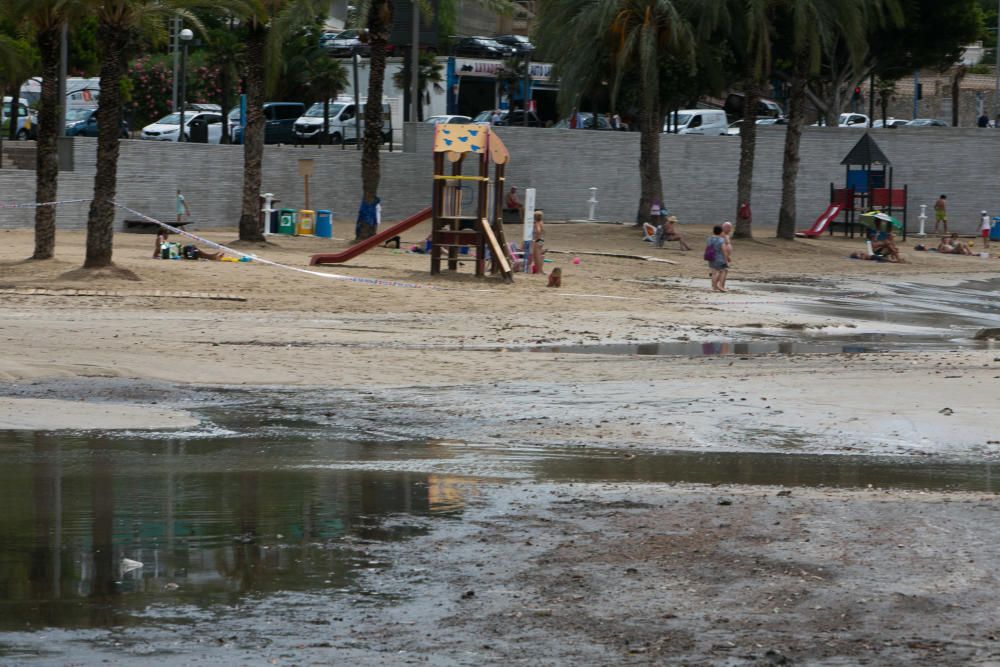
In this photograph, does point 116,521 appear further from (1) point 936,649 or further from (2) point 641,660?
(1) point 936,649

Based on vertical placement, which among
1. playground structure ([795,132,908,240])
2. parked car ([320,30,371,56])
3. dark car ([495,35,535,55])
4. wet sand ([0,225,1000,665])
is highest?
dark car ([495,35,535,55])

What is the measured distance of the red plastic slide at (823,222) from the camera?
46344 mm

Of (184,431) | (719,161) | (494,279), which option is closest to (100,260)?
(494,279)

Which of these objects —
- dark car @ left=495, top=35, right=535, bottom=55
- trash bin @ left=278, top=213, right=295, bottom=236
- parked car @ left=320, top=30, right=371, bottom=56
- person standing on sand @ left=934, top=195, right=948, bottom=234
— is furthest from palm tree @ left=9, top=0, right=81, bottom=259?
dark car @ left=495, top=35, right=535, bottom=55

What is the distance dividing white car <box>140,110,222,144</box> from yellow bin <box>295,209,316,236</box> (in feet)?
41.6

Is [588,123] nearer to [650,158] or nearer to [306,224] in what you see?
[650,158]

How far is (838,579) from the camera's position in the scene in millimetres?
7672

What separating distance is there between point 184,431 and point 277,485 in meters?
2.58

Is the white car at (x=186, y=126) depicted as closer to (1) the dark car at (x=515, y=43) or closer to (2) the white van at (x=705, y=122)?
(1) the dark car at (x=515, y=43)

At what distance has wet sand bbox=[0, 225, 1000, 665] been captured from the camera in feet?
22.5

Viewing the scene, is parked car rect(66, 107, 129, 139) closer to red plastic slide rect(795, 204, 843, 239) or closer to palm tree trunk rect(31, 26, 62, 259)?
palm tree trunk rect(31, 26, 62, 259)

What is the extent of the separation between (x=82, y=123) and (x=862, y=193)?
87.7ft

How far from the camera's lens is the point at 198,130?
174 feet

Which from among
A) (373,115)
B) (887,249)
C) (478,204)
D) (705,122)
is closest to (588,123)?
(705,122)
